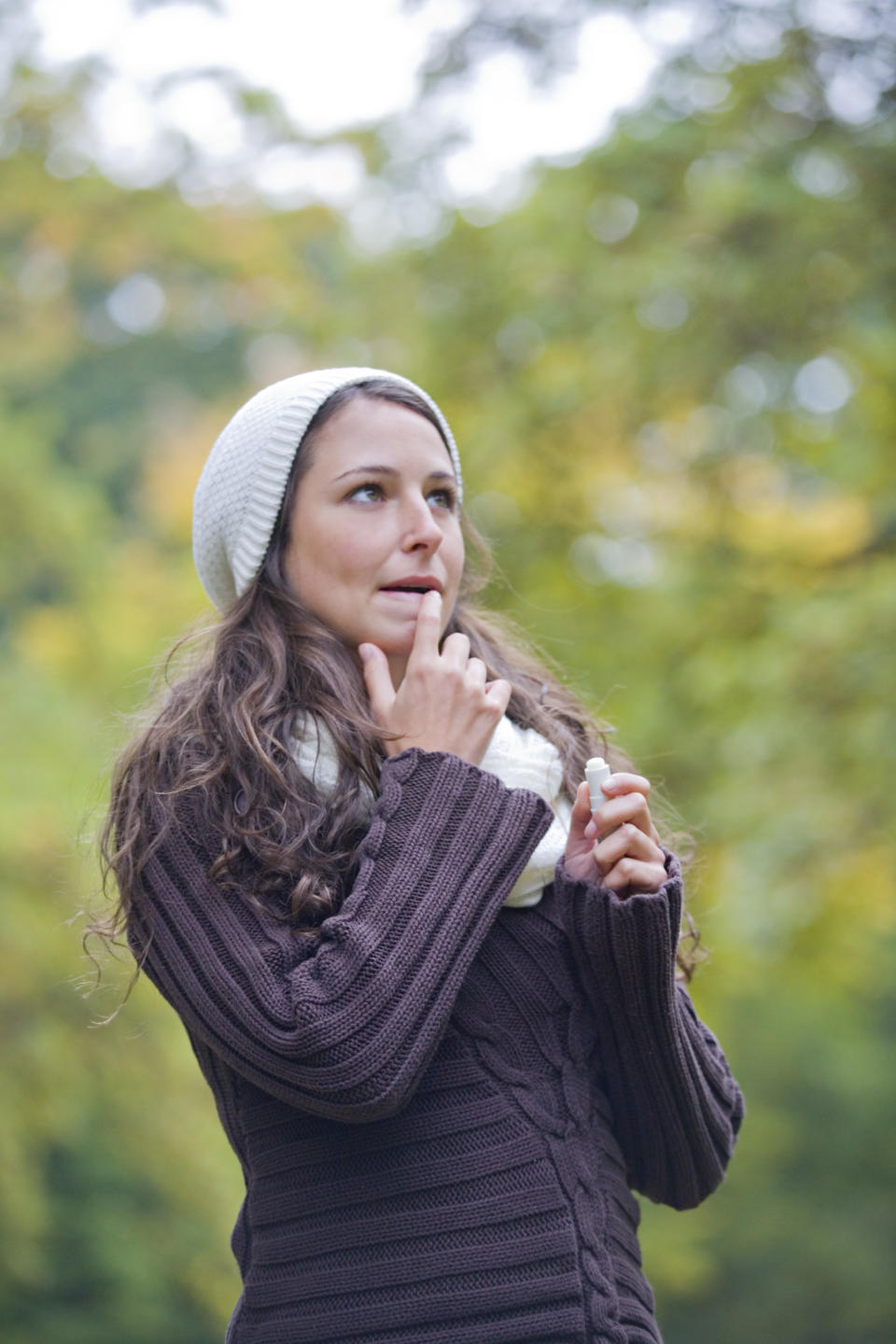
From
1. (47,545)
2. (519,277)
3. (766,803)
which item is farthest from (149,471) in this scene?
(766,803)

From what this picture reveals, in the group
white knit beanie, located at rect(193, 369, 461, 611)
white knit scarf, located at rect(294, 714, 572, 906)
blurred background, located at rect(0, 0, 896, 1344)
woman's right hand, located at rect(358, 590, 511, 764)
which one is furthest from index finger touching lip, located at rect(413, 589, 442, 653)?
blurred background, located at rect(0, 0, 896, 1344)

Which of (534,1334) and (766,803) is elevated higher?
(766,803)

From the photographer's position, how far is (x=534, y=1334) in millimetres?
1560

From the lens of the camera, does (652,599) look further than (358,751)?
Yes

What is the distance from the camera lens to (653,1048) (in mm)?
1738

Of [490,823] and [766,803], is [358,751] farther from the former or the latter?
[766,803]

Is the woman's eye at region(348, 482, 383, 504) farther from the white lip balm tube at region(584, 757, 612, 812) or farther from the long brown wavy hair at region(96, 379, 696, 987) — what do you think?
the white lip balm tube at region(584, 757, 612, 812)

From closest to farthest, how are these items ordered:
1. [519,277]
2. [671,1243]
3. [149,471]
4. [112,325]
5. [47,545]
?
[519,277] < [47,545] < [671,1243] < [149,471] < [112,325]

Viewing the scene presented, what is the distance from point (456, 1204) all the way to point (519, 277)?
18.9 ft

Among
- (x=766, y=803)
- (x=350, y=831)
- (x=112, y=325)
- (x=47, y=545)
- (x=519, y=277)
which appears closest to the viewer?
(x=350, y=831)

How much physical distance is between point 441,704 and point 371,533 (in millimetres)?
266

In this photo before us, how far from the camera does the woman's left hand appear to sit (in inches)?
64.3

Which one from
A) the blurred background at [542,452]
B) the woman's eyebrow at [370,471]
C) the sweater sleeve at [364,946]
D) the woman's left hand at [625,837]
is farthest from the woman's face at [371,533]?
the blurred background at [542,452]

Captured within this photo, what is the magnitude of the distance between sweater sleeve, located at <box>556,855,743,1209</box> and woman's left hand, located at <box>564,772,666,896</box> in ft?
0.06
